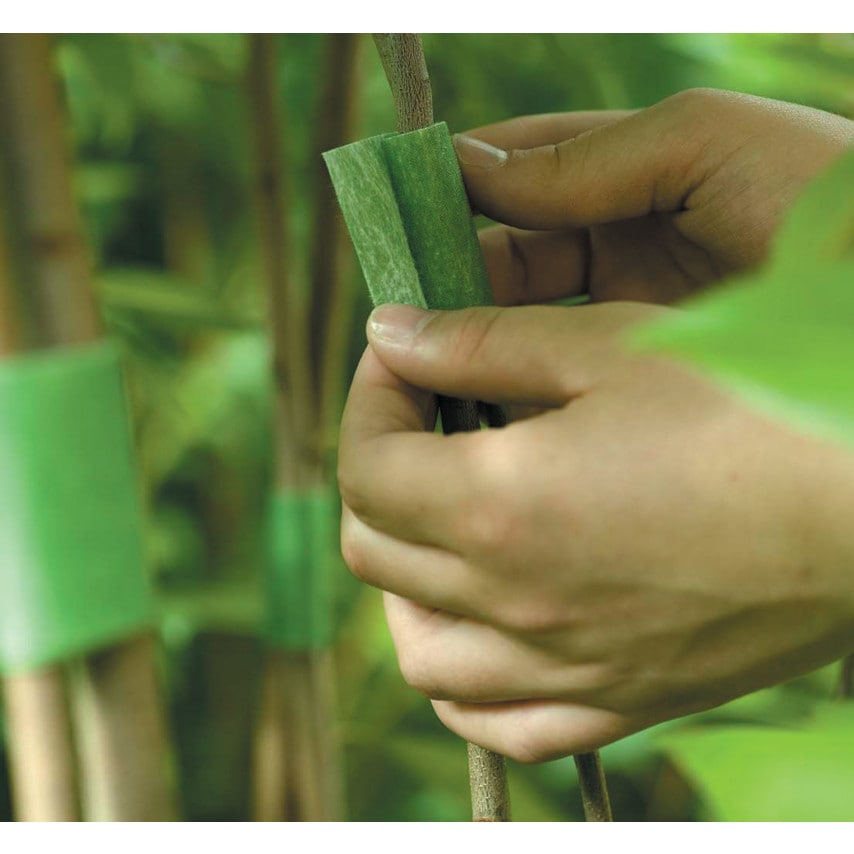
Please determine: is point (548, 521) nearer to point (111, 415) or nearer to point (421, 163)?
point (421, 163)

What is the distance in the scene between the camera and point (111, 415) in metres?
0.32

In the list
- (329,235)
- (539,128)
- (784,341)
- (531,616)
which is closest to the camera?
(784,341)

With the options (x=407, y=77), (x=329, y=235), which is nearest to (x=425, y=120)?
(x=407, y=77)

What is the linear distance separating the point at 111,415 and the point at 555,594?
0.20 metres

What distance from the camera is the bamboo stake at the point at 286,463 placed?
1.34 feet

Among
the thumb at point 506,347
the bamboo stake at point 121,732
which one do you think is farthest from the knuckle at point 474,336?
the bamboo stake at point 121,732

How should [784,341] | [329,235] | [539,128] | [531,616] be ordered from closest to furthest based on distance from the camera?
[784,341] < [531,616] < [539,128] < [329,235]

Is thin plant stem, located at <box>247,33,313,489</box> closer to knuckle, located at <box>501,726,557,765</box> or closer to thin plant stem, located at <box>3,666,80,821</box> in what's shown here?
thin plant stem, located at <box>3,666,80,821</box>

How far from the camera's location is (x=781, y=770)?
3.8 inches

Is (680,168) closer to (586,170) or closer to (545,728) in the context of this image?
(586,170)

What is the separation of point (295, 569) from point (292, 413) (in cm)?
7

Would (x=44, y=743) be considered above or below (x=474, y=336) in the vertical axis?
below

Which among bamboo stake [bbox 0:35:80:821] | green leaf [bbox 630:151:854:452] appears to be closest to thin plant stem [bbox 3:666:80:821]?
bamboo stake [bbox 0:35:80:821]

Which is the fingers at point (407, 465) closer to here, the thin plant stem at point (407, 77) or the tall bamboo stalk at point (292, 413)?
the thin plant stem at point (407, 77)
